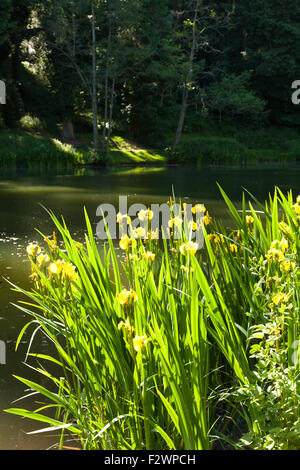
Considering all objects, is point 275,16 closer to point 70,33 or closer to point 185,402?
point 70,33

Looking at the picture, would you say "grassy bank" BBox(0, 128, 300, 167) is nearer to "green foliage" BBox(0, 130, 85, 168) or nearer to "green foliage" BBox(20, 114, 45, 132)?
"green foliage" BBox(0, 130, 85, 168)

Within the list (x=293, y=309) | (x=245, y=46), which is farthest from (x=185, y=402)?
(x=245, y=46)

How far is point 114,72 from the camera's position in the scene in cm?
2491

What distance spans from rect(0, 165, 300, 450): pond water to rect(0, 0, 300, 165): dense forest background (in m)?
6.31

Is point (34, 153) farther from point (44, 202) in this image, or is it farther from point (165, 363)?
point (165, 363)

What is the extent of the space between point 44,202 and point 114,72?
50.5 feet

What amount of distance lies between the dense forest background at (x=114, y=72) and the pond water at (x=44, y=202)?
631 cm

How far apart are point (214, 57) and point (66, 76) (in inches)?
535

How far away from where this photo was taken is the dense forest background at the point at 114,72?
79.1ft

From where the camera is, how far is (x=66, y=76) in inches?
1016

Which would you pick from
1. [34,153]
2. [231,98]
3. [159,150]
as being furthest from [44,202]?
[231,98]

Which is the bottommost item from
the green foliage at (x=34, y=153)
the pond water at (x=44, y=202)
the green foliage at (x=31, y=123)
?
the pond water at (x=44, y=202)

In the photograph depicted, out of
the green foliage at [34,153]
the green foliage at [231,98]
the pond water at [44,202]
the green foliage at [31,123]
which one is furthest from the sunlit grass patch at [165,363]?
the green foliage at [231,98]

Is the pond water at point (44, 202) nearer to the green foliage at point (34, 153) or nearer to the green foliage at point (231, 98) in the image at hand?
the green foliage at point (34, 153)
